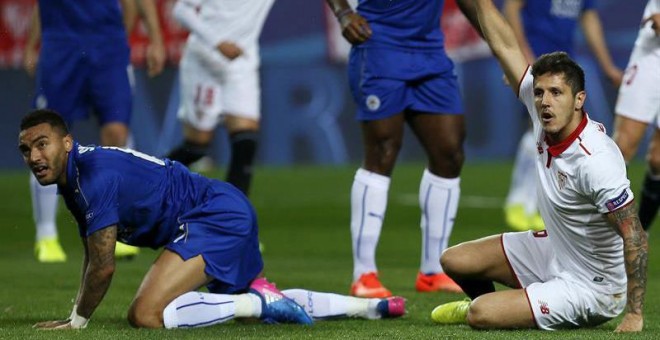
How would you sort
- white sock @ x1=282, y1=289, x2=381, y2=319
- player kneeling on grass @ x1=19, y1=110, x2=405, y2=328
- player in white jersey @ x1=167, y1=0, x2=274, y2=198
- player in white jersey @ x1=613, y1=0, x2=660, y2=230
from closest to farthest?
player kneeling on grass @ x1=19, y1=110, x2=405, y2=328 → white sock @ x1=282, y1=289, x2=381, y2=319 → player in white jersey @ x1=613, y1=0, x2=660, y2=230 → player in white jersey @ x1=167, y1=0, x2=274, y2=198

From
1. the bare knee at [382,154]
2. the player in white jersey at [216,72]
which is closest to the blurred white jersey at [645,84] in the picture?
the bare knee at [382,154]

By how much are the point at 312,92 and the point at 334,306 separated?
39.3 ft

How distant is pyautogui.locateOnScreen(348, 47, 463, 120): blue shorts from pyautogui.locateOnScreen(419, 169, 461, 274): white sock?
412mm

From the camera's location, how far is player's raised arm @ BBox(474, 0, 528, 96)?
6.58m

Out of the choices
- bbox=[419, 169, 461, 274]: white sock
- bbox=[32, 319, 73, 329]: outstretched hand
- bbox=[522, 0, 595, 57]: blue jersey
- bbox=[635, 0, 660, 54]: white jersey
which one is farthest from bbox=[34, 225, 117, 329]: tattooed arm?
bbox=[522, 0, 595, 57]: blue jersey

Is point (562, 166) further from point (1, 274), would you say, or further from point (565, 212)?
point (1, 274)

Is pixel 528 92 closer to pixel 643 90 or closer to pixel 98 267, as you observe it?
pixel 98 267

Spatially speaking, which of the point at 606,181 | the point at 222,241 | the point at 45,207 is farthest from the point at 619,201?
the point at 45,207

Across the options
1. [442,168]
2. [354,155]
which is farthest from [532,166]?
[354,155]

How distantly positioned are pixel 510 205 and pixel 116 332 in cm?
623

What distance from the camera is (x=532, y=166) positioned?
12008 mm

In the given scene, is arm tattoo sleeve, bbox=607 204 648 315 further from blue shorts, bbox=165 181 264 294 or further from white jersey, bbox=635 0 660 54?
white jersey, bbox=635 0 660 54

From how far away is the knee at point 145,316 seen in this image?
639cm

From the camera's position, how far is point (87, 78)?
975 cm
